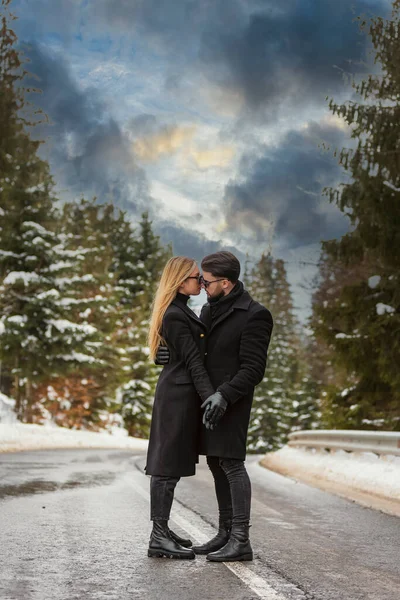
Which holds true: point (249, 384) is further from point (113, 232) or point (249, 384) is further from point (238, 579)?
point (113, 232)

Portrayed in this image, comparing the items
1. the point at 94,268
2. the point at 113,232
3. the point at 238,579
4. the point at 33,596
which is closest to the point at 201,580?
the point at 238,579

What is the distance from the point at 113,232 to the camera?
252 ft

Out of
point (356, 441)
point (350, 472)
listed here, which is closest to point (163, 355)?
point (350, 472)

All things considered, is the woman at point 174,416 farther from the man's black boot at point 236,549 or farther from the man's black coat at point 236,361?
the man's black boot at point 236,549

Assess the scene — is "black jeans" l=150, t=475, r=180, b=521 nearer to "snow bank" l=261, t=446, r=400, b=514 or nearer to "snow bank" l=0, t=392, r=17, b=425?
"snow bank" l=261, t=446, r=400, b=514

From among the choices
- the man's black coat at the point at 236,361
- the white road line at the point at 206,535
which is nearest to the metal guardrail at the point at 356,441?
the white road line at the point at 206,535

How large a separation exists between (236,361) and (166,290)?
0.74 m

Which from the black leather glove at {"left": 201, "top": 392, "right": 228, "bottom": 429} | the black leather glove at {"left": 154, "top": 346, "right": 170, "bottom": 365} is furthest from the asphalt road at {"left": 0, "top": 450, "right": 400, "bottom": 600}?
the black leather glove at {"left": 154, "top": 346, "right": 170, "bottom": 365}

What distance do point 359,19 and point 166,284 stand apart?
15907mm

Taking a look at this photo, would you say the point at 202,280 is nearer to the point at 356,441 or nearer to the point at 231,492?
the point at 231,492

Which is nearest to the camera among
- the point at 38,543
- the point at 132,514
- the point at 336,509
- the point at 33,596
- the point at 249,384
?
the point at 33,596

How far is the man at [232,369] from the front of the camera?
21.4 feet

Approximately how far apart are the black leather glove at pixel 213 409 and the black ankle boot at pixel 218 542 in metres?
1.02

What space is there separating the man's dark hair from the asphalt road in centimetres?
204
